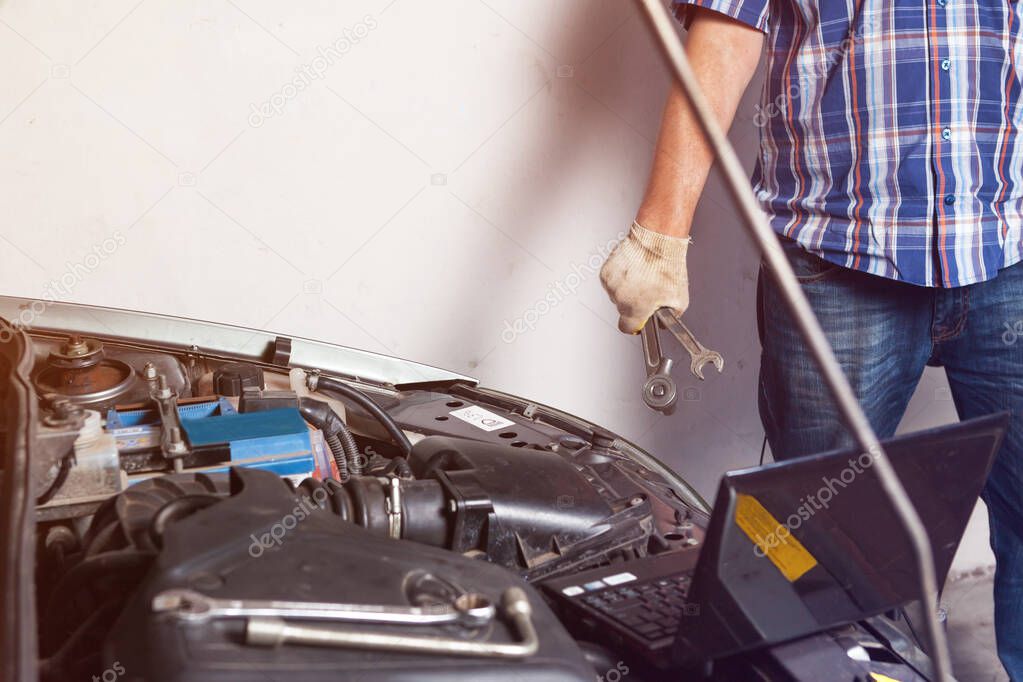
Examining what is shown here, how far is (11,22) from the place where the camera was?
1.50m

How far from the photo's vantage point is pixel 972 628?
7.43 feet

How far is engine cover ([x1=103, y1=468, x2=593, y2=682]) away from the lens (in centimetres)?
53

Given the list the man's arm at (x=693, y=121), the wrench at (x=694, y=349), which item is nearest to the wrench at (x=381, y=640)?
the wrench at (x=694, y=349)

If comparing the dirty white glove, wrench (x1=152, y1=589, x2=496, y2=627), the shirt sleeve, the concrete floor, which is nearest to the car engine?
wrench (x1=152, y1=589, x2=496, y2=627)

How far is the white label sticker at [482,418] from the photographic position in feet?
3.76

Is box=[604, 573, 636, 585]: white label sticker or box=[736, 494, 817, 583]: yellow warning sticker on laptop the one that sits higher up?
box=[736, 494, 817, 583]: yellow warning sticker on laptop

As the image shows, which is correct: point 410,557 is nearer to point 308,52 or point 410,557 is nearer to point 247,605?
point 247,605

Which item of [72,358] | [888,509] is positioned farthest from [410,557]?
[72,358]

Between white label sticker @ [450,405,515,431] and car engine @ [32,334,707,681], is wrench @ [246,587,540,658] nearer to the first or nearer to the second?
car engine @ [32,334,707,681]

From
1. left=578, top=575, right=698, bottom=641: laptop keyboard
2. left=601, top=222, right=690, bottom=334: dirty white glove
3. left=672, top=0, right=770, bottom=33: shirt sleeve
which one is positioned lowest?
left=578, top=575, right=698, bottom=641: laptop keyboard

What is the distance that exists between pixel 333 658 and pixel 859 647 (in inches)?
16.6

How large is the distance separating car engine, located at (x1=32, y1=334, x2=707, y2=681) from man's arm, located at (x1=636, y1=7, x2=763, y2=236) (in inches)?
13.9

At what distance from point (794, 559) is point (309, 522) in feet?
1.17

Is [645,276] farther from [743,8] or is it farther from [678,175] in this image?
[743,8]
